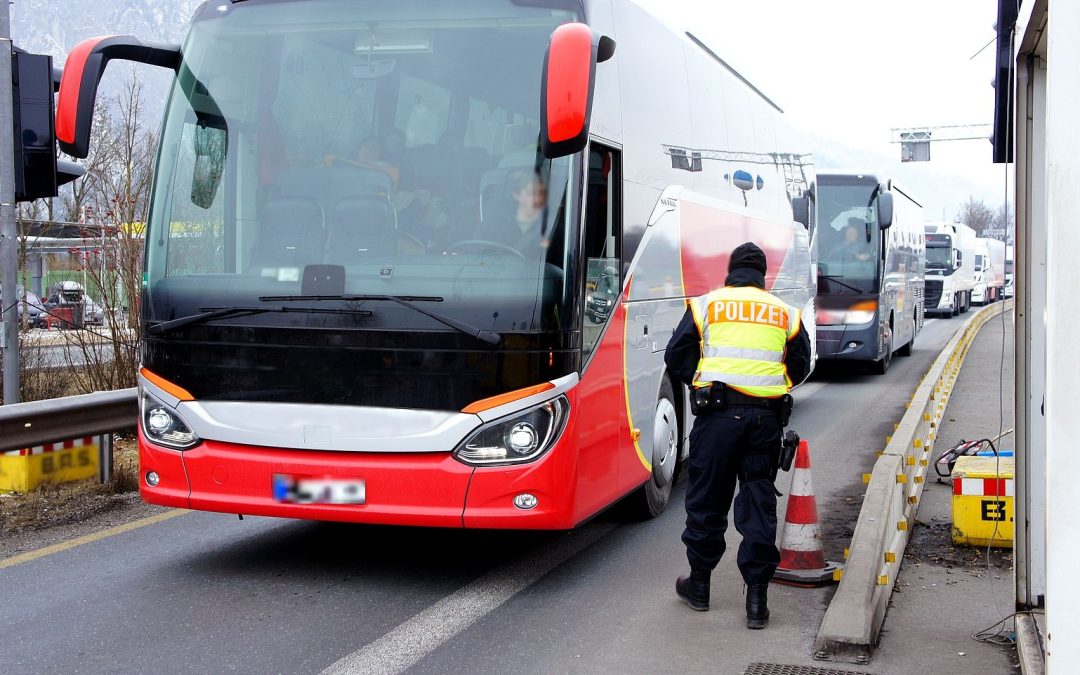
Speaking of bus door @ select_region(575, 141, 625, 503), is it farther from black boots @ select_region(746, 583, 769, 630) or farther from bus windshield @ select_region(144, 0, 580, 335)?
black boots @ select_region(746, 583, 769, 630)

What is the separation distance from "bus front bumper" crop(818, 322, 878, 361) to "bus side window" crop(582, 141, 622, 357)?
39.1 ft

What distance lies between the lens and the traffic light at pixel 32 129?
342 inches

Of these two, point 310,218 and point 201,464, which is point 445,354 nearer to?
point 310,218

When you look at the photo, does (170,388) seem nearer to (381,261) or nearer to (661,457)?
(381,261)

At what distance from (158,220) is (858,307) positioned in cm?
1354

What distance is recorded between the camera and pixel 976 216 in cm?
13175

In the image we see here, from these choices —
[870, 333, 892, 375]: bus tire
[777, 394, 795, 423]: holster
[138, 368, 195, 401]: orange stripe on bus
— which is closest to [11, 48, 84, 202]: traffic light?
[138, 368, 195, 401]: orange stripe on bus

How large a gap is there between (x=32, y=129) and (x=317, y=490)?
4.86 meters

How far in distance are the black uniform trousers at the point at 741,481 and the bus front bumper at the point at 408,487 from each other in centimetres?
64

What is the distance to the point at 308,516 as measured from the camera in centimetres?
559

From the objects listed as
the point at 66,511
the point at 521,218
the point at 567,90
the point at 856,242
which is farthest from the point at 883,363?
the point at 567,90

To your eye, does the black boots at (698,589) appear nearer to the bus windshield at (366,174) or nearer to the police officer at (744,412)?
the police officer at (744,412)

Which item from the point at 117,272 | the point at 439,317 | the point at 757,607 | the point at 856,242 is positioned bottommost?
the point at 757,607

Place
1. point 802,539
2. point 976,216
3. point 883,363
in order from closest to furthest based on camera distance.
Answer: point 802,539 → point 883,363 → point 976,216
